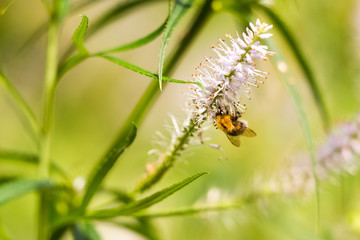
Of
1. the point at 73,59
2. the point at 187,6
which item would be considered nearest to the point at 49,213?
the point at 73,59

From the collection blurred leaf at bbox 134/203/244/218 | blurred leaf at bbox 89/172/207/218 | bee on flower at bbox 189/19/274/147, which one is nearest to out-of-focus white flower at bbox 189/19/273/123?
bee on flower at bbox 189/19/274/147

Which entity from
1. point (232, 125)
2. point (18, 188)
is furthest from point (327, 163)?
point (18, 188)

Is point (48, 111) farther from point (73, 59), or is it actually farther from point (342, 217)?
point (342, 217)

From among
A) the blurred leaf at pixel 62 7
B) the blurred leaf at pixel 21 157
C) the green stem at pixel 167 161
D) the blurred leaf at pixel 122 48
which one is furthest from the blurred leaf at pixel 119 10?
the green stem at pixel 167 161

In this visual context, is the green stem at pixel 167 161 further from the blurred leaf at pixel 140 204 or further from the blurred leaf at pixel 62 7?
the blurred leaf at pixel 62 7

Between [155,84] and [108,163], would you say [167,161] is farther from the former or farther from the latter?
[155,84]
